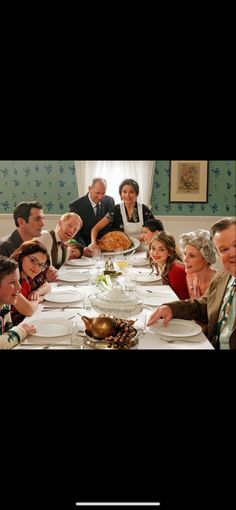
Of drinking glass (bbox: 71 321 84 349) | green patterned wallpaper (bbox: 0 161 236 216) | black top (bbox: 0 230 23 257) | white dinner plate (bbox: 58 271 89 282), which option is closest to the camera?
drinking glass (bbox: 71 321 84 349)

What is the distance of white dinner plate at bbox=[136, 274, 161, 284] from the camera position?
2133 mm

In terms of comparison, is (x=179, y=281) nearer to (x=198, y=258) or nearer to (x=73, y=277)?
(x=198, y=258)

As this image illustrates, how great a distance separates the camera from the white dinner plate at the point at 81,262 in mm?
2136

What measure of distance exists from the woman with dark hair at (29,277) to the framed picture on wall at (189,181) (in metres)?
0.52

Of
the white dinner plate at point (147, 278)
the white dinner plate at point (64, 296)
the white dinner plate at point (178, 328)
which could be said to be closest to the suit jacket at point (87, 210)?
the white dinner plate at point (64, 296)

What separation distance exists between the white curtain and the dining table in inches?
14.7

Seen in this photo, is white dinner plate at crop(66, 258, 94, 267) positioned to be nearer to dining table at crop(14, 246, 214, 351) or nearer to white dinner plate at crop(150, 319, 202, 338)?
dining table at crop(14, 246, 214, 351)

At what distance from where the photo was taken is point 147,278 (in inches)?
85.0

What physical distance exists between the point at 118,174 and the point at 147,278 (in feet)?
1.93

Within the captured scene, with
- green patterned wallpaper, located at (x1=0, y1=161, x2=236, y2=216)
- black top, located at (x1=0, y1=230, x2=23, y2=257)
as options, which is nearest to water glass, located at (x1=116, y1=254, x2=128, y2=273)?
green patterned wallpaper, located at (x1=0, y1=161, x2=236, y2=216)

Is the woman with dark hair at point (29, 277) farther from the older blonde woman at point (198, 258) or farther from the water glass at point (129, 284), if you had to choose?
the older blonde woman at point (198, 258)
